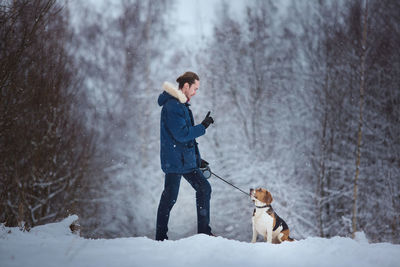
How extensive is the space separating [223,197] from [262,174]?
70.6 inches

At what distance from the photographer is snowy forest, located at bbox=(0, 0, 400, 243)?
33.7ft

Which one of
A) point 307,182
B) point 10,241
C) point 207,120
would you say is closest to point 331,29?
point 307,182

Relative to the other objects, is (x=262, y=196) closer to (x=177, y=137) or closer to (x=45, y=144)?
(x=177, y=137)

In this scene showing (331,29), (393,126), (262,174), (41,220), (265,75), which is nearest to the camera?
(41,220)

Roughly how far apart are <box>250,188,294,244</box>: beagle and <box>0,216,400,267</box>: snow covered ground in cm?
76

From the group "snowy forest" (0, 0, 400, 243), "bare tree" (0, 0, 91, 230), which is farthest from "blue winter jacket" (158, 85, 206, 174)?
"snowy forest" (0, 0, 400, 243)

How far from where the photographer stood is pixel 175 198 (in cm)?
367

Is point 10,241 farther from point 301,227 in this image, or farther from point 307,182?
point 307,182

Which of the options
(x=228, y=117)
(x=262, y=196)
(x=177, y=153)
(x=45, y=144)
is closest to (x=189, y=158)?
(x=177, y=153)

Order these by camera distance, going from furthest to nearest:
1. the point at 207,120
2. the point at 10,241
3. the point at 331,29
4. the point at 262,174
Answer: the point at 331,29 → the point at 262,174 → the point at 207,120 → the point at 10,241

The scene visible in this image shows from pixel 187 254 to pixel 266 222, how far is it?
1674mm

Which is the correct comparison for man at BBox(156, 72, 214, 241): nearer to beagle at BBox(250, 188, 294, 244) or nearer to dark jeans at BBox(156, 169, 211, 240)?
dark jeans at BBox(156, 169, 211, 240)

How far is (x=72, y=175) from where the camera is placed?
438 inches

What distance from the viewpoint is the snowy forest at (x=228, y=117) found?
33.7 feet
